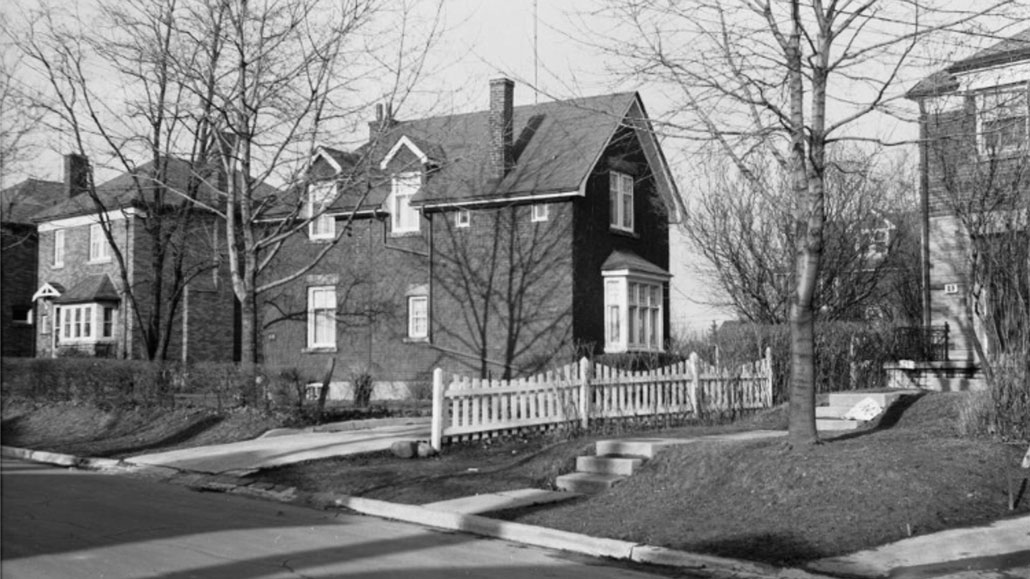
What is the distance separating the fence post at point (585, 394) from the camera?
16.7 metres

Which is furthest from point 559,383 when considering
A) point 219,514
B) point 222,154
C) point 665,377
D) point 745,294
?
point 745,294

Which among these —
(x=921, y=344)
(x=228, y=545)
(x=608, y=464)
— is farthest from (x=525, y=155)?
(x=228, y=545)

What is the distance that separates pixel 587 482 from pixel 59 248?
127 ft

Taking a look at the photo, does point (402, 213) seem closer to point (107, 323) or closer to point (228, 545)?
point (107, 323)

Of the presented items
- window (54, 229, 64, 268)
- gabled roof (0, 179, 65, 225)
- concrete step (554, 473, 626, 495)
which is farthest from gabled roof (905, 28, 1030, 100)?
gabled roof (0, 179, 65, 225)

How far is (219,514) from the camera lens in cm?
1164

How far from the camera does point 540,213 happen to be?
3023cm

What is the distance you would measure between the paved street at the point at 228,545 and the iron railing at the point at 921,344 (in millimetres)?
14207

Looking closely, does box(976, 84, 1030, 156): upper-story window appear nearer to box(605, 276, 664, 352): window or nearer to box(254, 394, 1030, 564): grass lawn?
box(254, 394, 1030, 564): grass lawn

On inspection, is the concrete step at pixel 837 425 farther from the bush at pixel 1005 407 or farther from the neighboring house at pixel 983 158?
the bush at pixel 1005 407

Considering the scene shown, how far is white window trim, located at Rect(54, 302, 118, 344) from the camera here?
41.5m

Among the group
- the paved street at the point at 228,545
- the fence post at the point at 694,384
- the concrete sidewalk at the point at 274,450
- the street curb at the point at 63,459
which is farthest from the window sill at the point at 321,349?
the paved street at the point at 228,545

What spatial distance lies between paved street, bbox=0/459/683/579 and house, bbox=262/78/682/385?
16.5 metres

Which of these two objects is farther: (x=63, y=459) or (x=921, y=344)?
(x=921, y=344)
